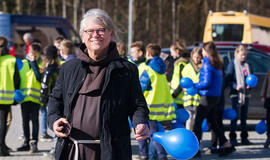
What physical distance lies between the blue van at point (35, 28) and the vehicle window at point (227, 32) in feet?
17.1

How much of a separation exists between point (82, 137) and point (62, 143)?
0.52ft

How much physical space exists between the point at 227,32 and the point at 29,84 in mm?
12253

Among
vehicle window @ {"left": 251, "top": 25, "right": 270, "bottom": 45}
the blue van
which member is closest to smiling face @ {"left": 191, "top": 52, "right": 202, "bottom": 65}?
the blue van

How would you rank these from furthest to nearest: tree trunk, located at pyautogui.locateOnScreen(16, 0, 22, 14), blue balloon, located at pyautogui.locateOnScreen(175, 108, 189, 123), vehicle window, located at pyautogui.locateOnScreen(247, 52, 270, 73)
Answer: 1. tree trunk, located at pyautogui.locateOnScreen(16, 0, 22, 14)
2. vehicle window, located at pyautogui.locateOnScreen(247, 52, 270, 73)
3. blue balloon, located at pyautogui.locateOnScreen(175, 108, 189, 123)

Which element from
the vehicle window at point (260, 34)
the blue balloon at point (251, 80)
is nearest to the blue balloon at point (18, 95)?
the blue balloon at point (251, 80)

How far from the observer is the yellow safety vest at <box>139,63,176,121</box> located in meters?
7.42

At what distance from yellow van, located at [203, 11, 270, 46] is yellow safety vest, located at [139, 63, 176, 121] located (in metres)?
12.3

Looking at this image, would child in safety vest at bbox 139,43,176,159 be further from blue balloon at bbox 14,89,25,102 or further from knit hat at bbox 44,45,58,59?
blue balloon at bbox 14,89,25,102

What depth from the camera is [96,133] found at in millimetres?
3541

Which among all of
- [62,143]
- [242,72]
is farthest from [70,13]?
[62,143]

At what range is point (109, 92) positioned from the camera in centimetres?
357

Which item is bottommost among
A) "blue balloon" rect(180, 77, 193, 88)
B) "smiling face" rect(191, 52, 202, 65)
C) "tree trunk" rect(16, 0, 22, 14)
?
"blue balloon" rect(180, 77, 193, 88)

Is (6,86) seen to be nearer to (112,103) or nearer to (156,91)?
(156,91)

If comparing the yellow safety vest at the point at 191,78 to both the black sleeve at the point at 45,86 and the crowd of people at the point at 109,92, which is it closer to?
the crowd of people at the point at 109,92
